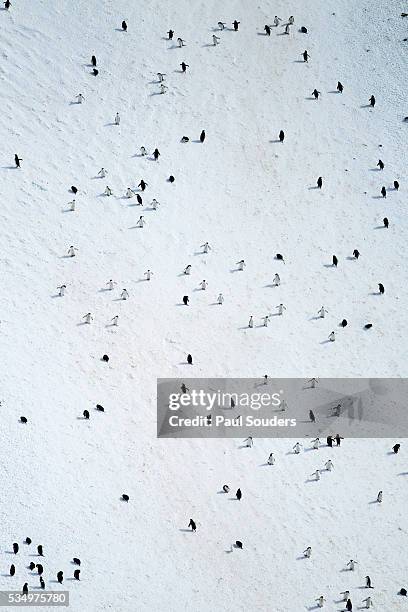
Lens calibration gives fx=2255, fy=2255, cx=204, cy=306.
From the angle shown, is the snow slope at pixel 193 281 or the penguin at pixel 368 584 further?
the snow slope at pixel 193 281

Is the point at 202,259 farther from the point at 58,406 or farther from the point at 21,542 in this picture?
the point at 21,542

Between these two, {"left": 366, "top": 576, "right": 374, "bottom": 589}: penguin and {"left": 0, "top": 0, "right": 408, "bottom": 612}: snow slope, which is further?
{"left": 0, "top": 0, "right": 408, "bottom": 612}: snow slope

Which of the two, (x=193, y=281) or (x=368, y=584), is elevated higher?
(x=193, y=281)

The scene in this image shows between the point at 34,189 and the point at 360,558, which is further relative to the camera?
the point at 34,189

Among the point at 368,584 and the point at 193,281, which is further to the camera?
the point at 193,281

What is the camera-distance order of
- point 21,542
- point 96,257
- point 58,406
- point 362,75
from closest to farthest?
point 21,542, point 58,406, point 96,257, point 362,75

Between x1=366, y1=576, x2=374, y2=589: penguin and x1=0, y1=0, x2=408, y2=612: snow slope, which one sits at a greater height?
x1=0, y1=0, x2=408, y2=612: snow slope

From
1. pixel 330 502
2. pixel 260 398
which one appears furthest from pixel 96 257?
pixel 330 502

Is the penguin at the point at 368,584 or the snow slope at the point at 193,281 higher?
the snow slope at the point at 193,281
